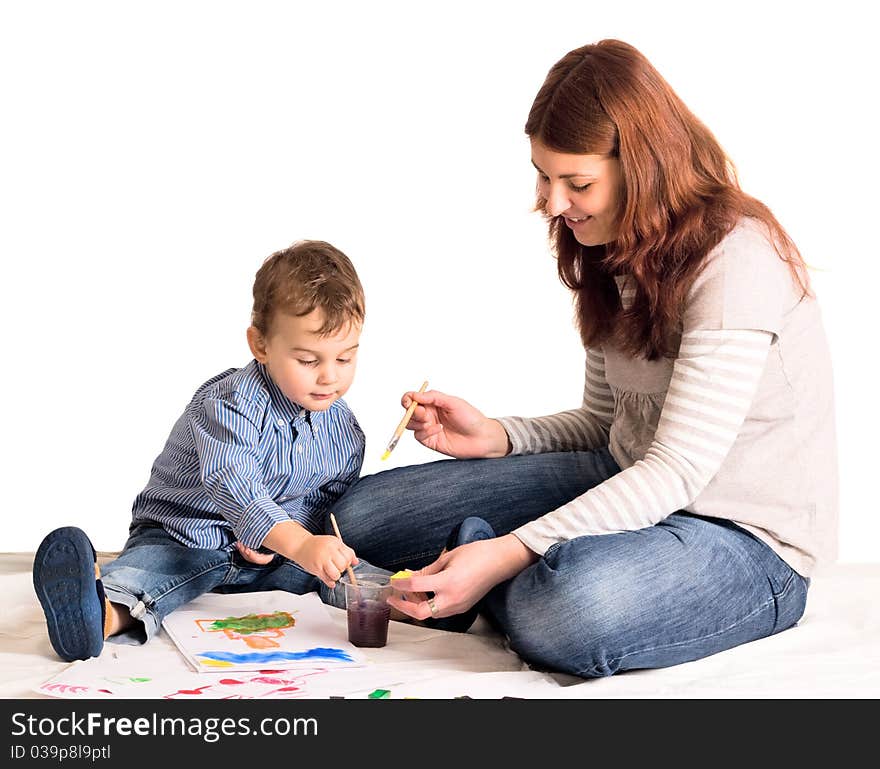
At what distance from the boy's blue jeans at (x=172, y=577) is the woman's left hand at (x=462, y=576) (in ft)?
1.19

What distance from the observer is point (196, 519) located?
241 cm

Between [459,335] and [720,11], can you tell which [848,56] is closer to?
[720,11]

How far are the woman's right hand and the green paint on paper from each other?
1.51 ft

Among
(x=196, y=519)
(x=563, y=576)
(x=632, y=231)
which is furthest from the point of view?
(x=196, y=519)

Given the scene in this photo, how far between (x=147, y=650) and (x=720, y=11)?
2.58 metres

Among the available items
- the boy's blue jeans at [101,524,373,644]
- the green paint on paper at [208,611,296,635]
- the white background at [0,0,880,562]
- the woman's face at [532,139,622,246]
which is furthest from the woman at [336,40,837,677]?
the white background at [0,0,880,562]

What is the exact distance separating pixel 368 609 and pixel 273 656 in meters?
0.18

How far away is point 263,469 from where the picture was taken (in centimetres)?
239

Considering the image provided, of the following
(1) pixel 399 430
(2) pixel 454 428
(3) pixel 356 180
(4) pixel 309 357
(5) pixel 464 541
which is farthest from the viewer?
(3) pixel 356 180

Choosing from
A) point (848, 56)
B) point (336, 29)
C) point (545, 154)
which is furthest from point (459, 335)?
point (545, 154)

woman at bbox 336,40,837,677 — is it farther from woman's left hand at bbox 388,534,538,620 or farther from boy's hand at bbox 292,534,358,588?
boy's hand at bbox 292,534,358,588

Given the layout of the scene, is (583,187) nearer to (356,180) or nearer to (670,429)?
(670,429)

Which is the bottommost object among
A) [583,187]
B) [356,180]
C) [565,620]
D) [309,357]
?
[565,620]

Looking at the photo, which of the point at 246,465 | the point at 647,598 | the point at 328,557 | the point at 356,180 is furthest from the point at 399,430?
→ the point at 356,180
